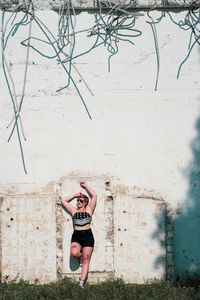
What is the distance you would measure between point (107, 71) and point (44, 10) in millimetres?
1460

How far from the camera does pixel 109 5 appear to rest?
693 cm

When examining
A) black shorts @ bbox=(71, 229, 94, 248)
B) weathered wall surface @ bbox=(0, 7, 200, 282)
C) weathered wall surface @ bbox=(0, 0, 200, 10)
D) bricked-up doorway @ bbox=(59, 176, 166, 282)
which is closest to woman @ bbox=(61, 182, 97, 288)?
black shorts @ bbox=(71, 229, 94, 248)

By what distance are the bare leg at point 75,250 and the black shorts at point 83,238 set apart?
0.17 feet

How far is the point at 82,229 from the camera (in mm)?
6711

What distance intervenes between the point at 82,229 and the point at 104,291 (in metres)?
1.03

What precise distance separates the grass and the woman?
402 mm

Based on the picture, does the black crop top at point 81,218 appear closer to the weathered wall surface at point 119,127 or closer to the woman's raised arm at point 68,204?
the woman's raised arm at point 68,204

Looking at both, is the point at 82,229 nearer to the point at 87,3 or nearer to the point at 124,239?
the point at 124,239

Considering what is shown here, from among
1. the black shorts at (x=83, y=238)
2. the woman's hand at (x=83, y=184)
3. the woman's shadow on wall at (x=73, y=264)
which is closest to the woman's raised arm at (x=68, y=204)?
the woman's hand at (x=83, y=184)

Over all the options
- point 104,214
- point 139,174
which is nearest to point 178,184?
point 139,174

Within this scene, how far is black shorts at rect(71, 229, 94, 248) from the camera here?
6.70 metres

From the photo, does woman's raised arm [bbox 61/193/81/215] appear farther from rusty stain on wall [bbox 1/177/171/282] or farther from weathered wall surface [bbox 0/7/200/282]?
weathered wall surface [bbox 0/7/200/282]

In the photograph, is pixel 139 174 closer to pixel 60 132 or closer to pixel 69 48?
pixel 60 132

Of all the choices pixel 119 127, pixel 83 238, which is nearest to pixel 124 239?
pixel 83 238
